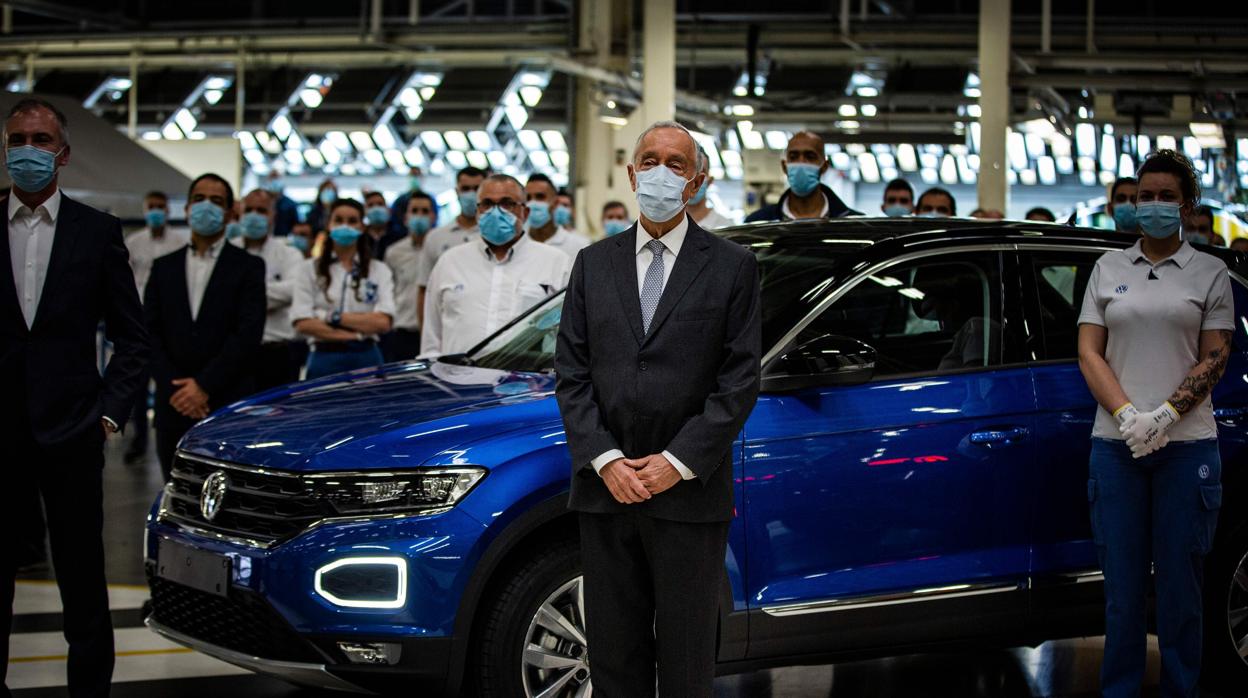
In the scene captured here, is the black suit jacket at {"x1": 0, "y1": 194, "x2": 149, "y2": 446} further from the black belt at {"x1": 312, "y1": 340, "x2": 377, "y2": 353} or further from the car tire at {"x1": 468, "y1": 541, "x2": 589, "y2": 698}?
the black belt at {"x1": 312, "y1": 340, "x2": 377, "y2": 353}

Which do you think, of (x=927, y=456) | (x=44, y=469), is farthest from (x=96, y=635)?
(x=927, y=456)

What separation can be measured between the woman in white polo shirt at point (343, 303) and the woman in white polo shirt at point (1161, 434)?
4.54m

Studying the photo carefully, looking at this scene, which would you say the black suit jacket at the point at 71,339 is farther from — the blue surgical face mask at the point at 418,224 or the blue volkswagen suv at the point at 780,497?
the blue surgical face mask at the point at 418,224

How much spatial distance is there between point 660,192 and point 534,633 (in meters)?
1.46

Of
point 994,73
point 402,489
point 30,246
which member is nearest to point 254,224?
point 30,246

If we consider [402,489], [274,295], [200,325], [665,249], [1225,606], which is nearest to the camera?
[665,249]

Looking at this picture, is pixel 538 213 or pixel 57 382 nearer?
pixel 57 382

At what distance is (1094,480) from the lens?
4.79 metres

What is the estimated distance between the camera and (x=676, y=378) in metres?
3.49

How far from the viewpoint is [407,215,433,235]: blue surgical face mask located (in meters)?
10.9

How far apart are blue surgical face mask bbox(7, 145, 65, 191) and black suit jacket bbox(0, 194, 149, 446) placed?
0.11 meters

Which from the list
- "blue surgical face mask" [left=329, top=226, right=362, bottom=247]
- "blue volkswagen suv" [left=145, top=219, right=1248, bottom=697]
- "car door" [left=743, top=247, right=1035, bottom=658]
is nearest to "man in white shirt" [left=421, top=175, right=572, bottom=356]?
"blue volkswagen suv" [left=145, top=219, right=1248, bottom=697]

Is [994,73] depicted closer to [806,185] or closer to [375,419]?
[806,185]

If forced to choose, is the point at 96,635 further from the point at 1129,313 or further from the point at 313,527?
the point at 1129,313
